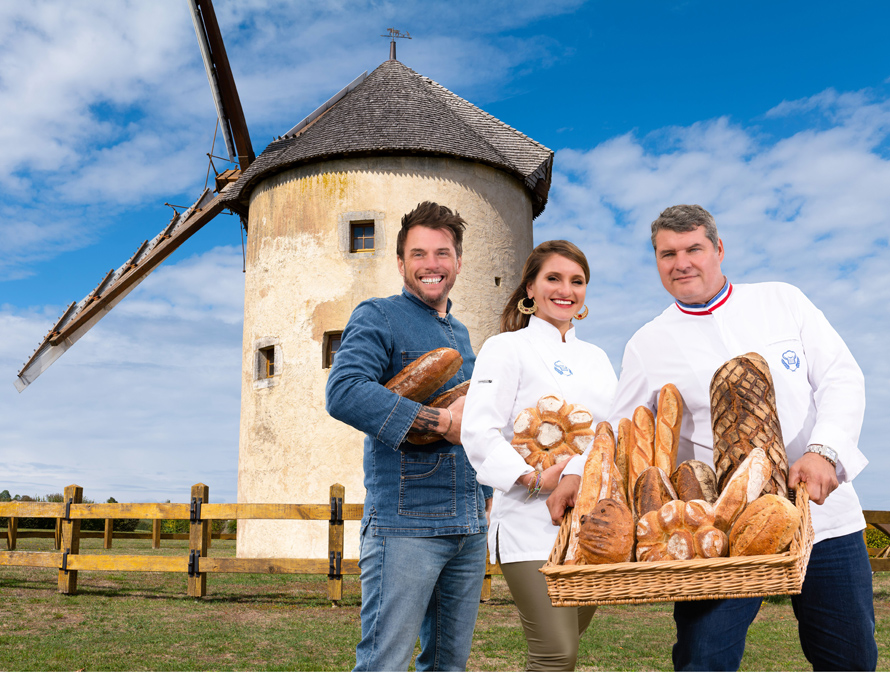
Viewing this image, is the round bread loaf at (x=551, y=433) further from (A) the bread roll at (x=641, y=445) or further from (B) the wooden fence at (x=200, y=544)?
(B) the wooden fence at (x=200, y=544)

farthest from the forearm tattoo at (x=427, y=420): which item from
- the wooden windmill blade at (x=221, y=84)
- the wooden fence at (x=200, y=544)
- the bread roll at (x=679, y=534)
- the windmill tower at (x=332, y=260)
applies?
the wooden windmill blade at (x=221, y=84)

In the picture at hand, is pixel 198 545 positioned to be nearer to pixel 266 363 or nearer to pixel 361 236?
pixel 266 363

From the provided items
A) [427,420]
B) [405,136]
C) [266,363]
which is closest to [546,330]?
[427,420]

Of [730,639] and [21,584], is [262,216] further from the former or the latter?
[730,639]

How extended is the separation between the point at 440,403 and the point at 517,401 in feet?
1.00

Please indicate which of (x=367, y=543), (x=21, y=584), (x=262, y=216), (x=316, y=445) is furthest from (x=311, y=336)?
(x=367, y=543)

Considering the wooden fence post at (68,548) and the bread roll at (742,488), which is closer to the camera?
the bread roll at (742,488)

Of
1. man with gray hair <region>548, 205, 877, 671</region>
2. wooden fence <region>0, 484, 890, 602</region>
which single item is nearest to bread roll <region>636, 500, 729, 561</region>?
man with gray hair <region>548, 205, 877, 671</region>

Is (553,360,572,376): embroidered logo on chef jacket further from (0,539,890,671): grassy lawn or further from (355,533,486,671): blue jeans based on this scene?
(0,539,890,671): grassy lawn

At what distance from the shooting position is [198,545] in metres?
9.71

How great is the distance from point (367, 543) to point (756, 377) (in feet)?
4.78

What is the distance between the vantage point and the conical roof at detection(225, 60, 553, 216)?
47.4 ft

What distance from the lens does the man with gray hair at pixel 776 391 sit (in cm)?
219

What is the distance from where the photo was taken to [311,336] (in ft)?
46.6
